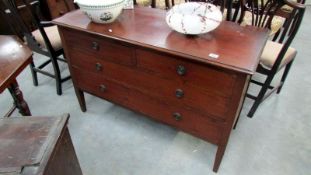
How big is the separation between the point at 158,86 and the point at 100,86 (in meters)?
0.53

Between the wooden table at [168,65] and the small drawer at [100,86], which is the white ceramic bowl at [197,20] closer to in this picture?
the wooden table at [168,65]

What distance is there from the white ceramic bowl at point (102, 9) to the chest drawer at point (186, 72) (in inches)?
12.6

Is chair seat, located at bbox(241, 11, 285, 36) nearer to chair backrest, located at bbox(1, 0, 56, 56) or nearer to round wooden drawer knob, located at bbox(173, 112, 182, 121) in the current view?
round wooden drawer knob, located at bbox(173, 112, 182, 121)

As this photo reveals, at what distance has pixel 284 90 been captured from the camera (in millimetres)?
2281

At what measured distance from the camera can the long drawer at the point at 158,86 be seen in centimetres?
126

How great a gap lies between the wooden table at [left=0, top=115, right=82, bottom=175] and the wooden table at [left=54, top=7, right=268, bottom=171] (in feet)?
2.12

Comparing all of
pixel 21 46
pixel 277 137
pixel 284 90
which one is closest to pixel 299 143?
pixel 277 137

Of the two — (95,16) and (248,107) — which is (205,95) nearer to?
(95,16)

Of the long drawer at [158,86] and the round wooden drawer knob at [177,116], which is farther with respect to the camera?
the round wooden drawer knob at [177,116]

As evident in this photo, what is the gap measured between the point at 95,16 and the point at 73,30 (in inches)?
7.8

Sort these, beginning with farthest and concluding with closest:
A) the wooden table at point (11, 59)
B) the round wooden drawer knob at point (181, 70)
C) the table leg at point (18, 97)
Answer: the table leg at point (18, 97)
the round wooden drawer knob at point (181, 70)
the wooden table at point (11, 59)

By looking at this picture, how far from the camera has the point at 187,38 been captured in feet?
4.29

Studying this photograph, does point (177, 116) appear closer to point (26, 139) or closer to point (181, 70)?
point (181, 70)

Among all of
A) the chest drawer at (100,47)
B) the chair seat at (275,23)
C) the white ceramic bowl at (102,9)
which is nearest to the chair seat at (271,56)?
the chair seat at (275,23)
